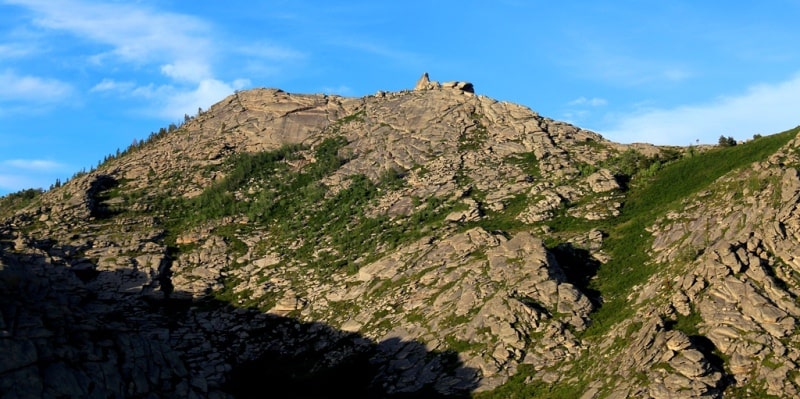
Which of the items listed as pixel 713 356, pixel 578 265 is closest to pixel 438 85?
pixel 578 265

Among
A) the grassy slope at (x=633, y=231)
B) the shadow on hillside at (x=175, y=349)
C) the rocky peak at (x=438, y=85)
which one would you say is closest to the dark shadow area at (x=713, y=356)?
the grassy slope at (x=633, y=231)

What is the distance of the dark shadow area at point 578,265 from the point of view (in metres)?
83.3

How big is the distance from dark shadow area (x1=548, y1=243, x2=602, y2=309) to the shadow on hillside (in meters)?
15.8

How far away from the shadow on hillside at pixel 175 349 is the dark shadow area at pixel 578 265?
15.8 m

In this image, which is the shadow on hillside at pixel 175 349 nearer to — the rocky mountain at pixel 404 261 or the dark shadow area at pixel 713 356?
the rocky mountain at pixel 404 261

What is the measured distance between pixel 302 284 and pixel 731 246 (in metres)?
45.9

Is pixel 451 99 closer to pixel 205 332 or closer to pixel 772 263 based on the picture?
pixel 205 332

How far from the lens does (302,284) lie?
96.9m

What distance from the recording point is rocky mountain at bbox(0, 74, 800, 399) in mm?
62281

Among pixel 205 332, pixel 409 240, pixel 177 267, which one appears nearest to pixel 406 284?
pixel 409 240

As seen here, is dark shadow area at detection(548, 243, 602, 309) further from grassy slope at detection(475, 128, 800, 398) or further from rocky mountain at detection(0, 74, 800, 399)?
grassy slope at detection(475, 128, 800, 398)

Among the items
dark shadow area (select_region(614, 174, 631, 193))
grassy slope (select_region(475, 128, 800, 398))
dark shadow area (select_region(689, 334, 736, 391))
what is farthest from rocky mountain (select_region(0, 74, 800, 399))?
dark shadow area (select_region(614, 174, 631, 193))

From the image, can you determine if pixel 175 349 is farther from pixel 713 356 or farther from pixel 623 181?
pixel 623 181

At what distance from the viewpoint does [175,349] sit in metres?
86.5
